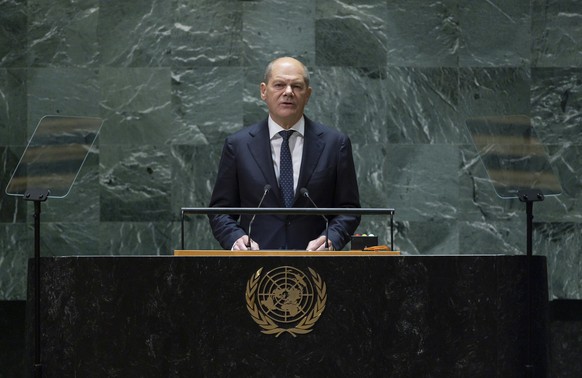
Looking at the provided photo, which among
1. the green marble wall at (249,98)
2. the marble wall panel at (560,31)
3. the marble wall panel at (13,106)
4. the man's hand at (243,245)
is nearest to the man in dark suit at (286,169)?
the man's hand at (243,245)

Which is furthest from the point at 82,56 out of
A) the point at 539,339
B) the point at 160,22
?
the point at 539,339

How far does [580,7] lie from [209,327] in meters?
4.54

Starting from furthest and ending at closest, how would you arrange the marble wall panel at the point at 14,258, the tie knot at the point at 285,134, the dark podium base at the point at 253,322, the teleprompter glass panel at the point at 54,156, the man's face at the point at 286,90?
the marble wall panel at the point at 14,258 < the tie knot at the point at 285,134 < the man's face at the point at 286,90 < the teleprompter glass panel at the point at 54,156 < the dark podium base at the point at 253,322

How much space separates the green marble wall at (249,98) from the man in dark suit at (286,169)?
220cm

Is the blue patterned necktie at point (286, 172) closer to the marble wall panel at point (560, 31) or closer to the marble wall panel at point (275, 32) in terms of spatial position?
the marble wall panel at point (275, 32)

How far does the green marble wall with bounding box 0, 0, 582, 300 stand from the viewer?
7324mm

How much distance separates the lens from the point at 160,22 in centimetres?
734

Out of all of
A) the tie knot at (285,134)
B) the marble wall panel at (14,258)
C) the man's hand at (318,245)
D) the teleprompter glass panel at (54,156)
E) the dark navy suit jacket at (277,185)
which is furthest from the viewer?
the marble wall panel at (14,258)

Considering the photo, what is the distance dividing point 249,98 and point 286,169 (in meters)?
2.39

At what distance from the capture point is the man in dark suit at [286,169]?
16.2 ft

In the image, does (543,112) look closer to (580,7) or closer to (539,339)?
(580,7)

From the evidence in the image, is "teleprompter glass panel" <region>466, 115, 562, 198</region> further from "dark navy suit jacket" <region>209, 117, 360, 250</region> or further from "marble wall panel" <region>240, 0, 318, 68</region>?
"marble wall panel" <region>240, 0, 318, 68</region>

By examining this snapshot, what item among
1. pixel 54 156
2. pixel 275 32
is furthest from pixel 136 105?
pixel 54 156

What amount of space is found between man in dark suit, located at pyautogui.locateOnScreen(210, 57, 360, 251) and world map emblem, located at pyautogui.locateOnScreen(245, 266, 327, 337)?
2.79 feet
